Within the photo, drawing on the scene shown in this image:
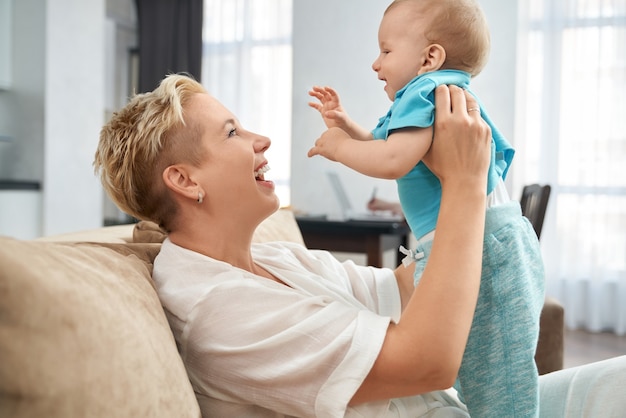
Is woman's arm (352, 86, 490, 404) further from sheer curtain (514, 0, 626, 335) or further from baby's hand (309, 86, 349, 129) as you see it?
sheer curtain (514, 0, 626, 335)

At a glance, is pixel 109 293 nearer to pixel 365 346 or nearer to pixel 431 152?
pixel 365 346

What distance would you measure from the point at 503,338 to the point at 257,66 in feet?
18.1

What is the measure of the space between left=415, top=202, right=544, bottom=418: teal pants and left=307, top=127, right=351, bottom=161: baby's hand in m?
0.30

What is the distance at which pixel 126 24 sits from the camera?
705cm

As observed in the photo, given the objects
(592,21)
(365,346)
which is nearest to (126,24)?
(592,21)

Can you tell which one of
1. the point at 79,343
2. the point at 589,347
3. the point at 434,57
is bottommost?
the point at 589,347

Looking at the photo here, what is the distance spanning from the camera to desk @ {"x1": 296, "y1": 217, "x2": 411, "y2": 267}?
351cm

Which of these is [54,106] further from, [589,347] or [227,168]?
[589,347]

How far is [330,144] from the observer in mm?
1121

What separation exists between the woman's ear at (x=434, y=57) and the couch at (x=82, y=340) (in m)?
0.65

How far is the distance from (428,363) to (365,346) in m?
0.10

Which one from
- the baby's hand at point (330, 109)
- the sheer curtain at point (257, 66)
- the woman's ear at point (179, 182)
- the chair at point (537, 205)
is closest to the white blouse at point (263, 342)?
the woman's ear at point (179, 182)

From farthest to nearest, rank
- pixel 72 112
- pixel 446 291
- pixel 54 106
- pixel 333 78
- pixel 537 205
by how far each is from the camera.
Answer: pixel 333 78 → pixel 72 112 → pixel 54 106 → pixel 537 205 → pixel 446 291

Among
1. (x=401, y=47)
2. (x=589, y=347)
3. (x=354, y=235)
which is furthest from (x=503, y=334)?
(x=589, y=347)
